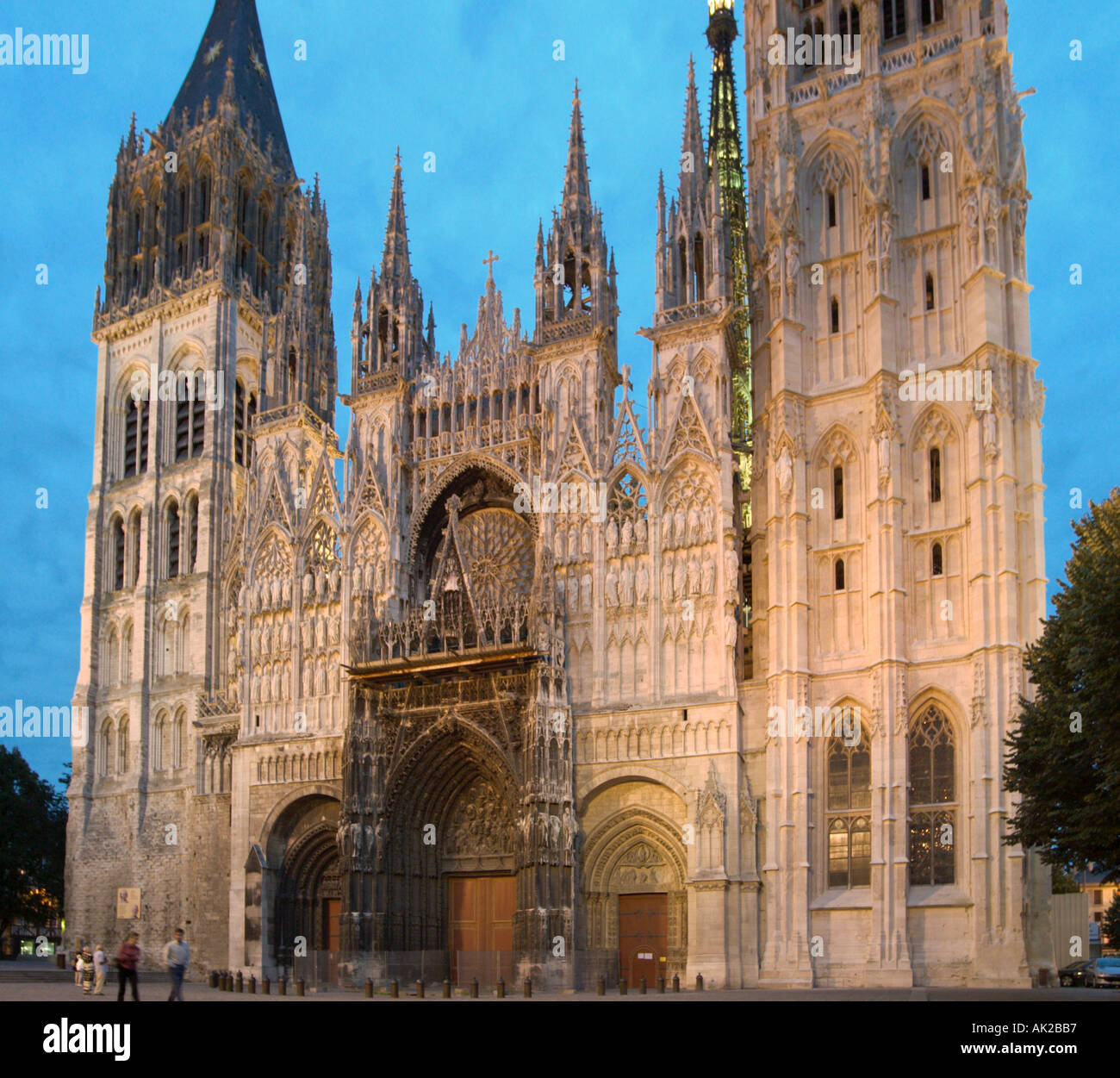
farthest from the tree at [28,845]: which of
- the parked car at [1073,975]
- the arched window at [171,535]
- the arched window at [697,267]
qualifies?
the parked car at [1073,975]

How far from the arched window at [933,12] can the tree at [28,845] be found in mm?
44676

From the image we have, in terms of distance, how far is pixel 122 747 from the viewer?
154ft

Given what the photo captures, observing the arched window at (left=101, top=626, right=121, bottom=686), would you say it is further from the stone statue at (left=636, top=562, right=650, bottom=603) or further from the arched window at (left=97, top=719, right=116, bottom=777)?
the stone statue at (left=636, top=562, right=650, bottom=603)

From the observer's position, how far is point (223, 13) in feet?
186

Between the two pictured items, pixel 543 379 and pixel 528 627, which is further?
pixel 543 379

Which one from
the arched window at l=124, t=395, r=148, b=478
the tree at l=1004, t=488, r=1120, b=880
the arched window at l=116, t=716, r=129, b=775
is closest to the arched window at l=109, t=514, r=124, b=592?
the arched window at l=124, t=395, r=148, b=478

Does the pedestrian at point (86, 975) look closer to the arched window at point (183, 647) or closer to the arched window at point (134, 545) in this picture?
the arched window at point (183, 647)

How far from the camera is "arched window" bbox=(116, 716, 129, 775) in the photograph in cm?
4662

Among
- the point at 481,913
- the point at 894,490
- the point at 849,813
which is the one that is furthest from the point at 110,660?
the point at 894,490

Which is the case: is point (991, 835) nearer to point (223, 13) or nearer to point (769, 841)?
point (769, 841)

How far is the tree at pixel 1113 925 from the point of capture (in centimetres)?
5763

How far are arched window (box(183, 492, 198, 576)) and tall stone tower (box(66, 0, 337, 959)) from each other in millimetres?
69
